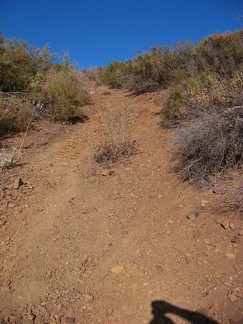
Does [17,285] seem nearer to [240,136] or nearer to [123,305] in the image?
[123,305]

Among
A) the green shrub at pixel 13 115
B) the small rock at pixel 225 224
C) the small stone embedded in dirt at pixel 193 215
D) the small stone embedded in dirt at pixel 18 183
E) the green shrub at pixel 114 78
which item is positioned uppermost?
the green shrub at pixel 114 78

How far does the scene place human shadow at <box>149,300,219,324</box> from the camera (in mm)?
2508

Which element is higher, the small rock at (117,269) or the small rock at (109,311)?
the small rock at (117,269)

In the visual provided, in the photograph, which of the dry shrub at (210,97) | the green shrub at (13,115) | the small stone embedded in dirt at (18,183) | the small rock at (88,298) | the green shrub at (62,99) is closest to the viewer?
the small rock at (88,298)

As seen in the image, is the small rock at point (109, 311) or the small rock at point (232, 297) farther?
the small rock at point (109, 311)

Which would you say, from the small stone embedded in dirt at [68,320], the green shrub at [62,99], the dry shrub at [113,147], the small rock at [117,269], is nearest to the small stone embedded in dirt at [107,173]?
the dry shrub at [113,147]

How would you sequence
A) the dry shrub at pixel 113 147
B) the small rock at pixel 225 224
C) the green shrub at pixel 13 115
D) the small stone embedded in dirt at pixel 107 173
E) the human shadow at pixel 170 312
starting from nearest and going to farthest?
the human shadow at pixel 170 312, the small rock at pixel 225 224, the small stone embedded in dirt at pixel 107 173, the dry shrub at pixel 113 147, the green shrub at pixel 13 115

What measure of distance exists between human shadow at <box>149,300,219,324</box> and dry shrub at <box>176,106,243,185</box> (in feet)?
5.92

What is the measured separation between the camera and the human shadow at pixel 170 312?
2.51m

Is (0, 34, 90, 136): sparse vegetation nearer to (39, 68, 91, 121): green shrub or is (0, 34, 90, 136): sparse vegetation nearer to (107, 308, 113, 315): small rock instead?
(39, 68, 91, 121): green shrub

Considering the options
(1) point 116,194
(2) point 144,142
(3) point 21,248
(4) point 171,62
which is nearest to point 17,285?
(3) point 21,248

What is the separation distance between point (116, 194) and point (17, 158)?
81.0 inches

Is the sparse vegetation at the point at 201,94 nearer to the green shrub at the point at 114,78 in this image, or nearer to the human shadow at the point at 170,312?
the green shrub at the point at 114,78

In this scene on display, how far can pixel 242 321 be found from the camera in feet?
7.91
